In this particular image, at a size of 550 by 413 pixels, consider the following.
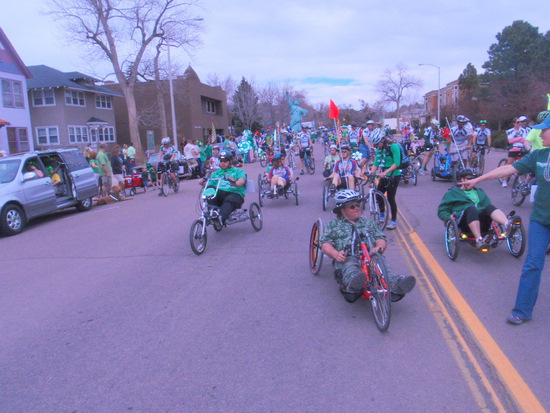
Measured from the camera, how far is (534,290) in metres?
4.41

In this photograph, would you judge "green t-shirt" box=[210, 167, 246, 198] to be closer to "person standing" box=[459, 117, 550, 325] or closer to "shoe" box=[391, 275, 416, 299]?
"shoe" box=[391, 275, 416, 299]

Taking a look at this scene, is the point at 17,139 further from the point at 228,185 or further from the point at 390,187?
the point at 390,187

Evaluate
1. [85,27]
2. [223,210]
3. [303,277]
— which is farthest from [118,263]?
[85,27]

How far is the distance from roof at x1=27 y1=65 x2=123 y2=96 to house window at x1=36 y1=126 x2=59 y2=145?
302 centimetres

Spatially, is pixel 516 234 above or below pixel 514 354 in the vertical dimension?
above

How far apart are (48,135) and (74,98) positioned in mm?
3589

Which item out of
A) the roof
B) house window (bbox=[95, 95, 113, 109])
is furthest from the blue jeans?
house window (bbox=[95, 95, 113, 109])

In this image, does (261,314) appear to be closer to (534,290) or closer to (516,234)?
(534,290)

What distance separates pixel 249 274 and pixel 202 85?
168 feet

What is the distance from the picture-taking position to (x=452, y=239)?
6.66 meters

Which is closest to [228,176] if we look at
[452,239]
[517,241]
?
[452,239]

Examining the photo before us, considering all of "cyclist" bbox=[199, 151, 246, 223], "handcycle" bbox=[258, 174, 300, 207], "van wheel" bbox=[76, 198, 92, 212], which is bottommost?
"van wheel" bbox=[76, 198, 92, 212]

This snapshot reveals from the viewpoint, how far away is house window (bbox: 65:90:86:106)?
116ft

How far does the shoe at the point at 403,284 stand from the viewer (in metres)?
4.54
